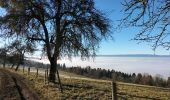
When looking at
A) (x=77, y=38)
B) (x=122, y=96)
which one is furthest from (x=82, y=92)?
(x=77, y=38)

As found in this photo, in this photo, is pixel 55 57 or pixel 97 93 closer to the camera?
pixel 97 93

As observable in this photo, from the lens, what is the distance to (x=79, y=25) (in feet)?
93.2

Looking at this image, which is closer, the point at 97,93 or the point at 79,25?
the point at 97,93

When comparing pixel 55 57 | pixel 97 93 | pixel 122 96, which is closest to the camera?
pixel 122 96

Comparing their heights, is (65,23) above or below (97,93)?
above

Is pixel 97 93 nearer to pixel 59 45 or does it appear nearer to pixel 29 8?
pixel 59 45

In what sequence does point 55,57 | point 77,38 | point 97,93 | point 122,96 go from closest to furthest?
point 122,96 → point 97,93 → point 77,38 → point 55,57

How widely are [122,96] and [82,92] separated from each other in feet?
12.4

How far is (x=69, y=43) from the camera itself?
1139 inches

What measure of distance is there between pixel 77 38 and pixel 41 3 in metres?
4.30

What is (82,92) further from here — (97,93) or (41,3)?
(41,3)

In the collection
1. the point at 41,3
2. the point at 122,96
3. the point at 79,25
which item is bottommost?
the point at 122,96

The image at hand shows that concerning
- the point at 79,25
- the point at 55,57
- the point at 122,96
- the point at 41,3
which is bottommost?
the point at 122,96

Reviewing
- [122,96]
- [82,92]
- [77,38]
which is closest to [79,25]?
[77,38]
